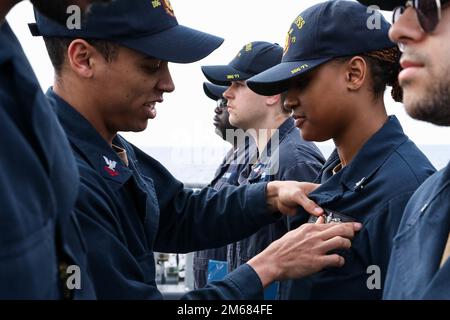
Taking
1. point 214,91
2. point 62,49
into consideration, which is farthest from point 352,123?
point 214,91

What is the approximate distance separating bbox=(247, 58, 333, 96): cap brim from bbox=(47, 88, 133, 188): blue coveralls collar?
69 centimetres

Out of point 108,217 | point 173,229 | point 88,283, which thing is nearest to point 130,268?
point 108,217

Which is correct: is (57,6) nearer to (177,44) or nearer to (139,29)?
(139,29)

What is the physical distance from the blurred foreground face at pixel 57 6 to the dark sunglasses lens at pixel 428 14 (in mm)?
927

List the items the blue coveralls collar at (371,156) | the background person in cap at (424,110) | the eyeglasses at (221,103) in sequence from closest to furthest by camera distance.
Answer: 1. the background person in cap at (424,110)
2. the blue coveralls collar at (371,156)
3. the eyeglasses at (221,103)

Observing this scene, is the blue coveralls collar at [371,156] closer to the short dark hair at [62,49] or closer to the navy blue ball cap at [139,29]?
the navy blue ball cap at [139,29]

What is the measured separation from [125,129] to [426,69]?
4.03 ft

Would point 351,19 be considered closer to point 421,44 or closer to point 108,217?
point 421,44

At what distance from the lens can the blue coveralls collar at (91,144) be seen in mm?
2143

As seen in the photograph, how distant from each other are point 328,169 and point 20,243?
1672mm

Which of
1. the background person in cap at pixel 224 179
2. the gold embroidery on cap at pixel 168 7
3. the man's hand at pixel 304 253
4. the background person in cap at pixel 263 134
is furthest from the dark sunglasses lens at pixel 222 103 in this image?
the man's hand at pixel 304 253

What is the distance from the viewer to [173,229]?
2.76m

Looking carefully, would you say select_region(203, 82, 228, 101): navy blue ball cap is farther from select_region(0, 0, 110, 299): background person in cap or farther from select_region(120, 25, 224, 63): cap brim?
select_region(0, 0, 110, 299): background person in cap
